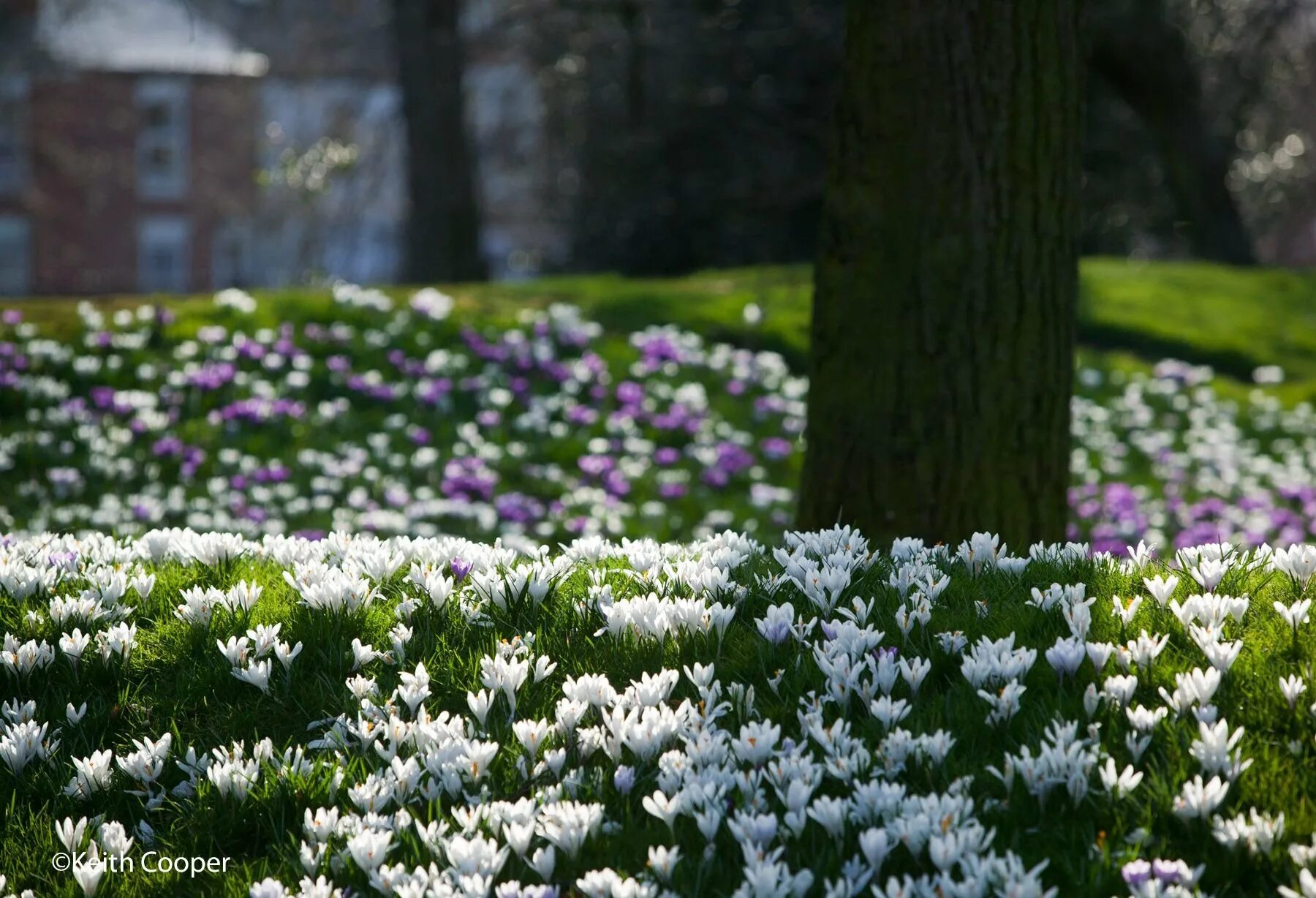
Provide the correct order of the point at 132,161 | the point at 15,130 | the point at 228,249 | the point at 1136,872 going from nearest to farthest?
the point at 1136,872, the point at 15,130, the point at 132,161, the point at 228,249

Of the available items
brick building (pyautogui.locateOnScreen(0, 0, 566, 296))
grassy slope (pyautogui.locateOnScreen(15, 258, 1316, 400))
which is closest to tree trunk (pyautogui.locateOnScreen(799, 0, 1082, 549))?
grassy slope (pyautogui.locateOnScreen(15, 258, 1316, 400))

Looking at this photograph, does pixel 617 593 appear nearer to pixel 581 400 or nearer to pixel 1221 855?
pixel 1221 855

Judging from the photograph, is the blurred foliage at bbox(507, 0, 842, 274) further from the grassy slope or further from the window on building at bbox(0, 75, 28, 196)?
the window on building at bbox(0, 75, 28, 196)

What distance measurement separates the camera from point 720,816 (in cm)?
281

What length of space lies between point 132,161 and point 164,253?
8.39 feet

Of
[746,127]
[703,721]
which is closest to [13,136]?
[746,127]

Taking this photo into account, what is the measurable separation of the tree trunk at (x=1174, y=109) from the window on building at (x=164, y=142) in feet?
86.4

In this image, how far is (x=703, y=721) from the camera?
319cm

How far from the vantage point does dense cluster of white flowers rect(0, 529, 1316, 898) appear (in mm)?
2713

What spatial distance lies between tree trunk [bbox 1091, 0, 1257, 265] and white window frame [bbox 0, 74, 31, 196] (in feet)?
77.5

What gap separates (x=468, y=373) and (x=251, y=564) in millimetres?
6176

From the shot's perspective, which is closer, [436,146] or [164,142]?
[436,146]

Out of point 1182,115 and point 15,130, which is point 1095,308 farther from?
point 15,130

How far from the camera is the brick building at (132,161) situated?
1316 inches
